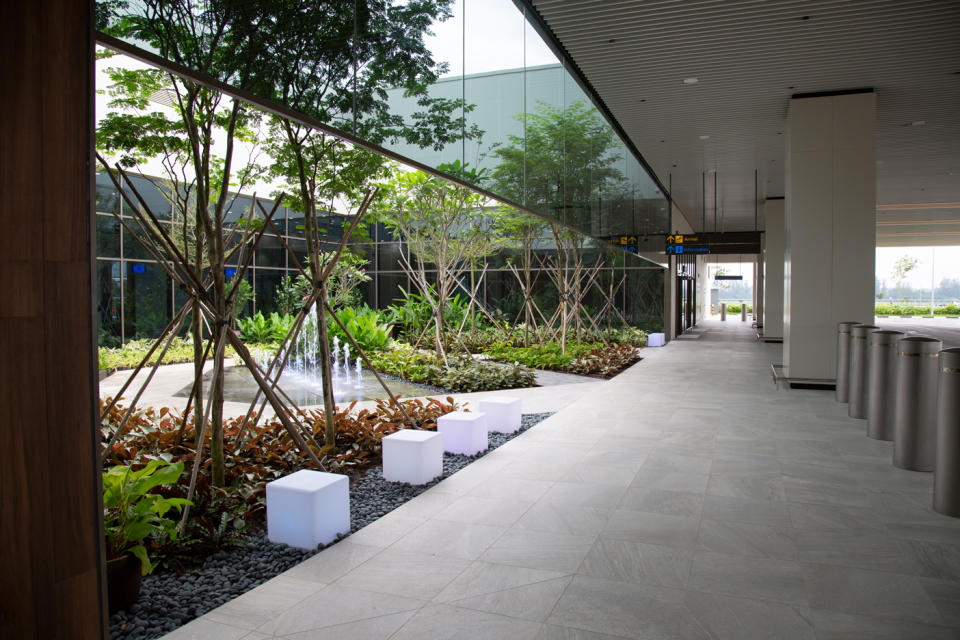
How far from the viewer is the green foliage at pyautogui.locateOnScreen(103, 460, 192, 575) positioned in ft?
9.14

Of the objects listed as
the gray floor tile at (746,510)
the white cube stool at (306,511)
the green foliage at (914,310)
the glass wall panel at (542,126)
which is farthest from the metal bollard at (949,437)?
the green foliage at (914,310)

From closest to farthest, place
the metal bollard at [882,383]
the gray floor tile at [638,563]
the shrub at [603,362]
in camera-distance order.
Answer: the gray floor tile at [638,563], the metal bollard at [882,383], the shrub at [603,362]

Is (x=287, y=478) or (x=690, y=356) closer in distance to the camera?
(x=287, y=478)

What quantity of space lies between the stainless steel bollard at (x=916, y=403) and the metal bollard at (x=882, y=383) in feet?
2.99

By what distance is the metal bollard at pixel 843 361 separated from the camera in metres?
7.57

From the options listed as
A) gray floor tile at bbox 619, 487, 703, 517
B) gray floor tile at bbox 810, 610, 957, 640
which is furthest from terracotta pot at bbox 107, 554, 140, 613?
gray floor tile at bbox 810, 610, 957, 640

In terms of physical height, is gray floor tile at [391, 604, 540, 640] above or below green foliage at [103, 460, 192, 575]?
below

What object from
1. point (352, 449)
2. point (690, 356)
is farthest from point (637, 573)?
point (690, 356)

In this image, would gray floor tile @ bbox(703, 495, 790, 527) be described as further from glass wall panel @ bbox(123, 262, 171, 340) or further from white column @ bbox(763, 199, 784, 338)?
white column @ bbox(763, 199, 784, 338)

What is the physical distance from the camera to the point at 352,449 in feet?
17.1

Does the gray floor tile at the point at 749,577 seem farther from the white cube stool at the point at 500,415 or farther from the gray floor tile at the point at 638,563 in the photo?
the white cube stool at the point at 500,415

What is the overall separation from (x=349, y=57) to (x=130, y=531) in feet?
9.52

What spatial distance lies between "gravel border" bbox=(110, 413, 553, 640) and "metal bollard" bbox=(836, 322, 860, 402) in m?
6.24

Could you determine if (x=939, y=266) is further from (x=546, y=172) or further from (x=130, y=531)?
(x=130, y=531)
